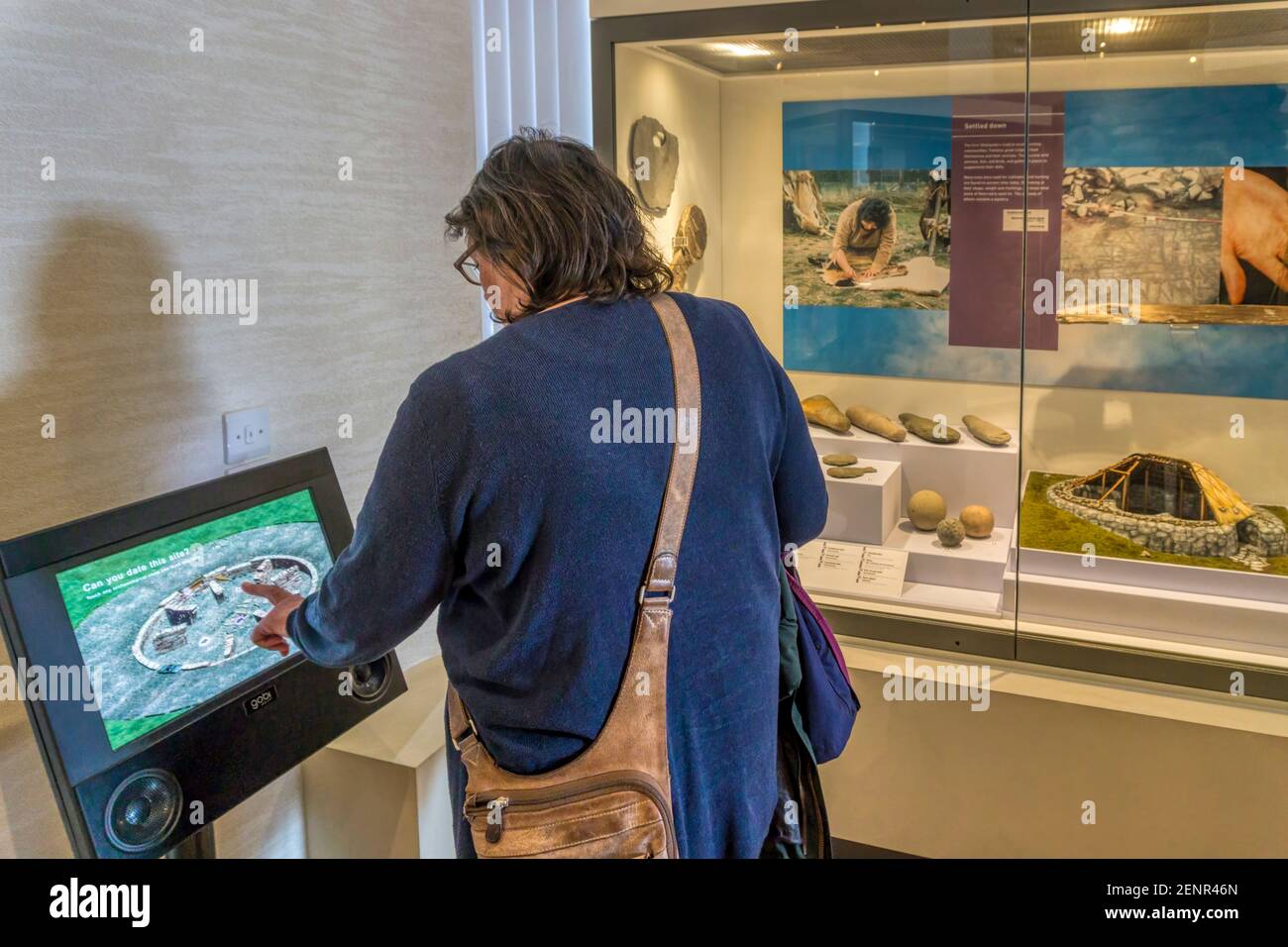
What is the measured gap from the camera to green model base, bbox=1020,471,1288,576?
2.56 metres

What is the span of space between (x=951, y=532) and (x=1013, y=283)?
0.63 m

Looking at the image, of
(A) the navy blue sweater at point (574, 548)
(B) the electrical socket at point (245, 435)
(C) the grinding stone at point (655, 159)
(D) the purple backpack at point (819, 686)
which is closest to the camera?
(A) the navy blue sweater at point (574, 548)

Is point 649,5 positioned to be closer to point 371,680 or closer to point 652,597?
point 371,680

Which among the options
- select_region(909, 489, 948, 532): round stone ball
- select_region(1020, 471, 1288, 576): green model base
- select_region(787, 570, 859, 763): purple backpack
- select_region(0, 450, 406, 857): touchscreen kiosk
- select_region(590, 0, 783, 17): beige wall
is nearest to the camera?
select_region(0, 450, 406, 857): touchscreen kiosk

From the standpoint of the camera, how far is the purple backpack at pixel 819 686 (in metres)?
1.71

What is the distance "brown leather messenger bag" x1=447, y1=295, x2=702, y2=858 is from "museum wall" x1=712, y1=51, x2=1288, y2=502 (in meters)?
1.49

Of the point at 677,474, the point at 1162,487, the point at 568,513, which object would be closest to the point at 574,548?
the point at 568,513

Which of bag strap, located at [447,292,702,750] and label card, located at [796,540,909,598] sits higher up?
bag strap, located at [447,292,702,750]

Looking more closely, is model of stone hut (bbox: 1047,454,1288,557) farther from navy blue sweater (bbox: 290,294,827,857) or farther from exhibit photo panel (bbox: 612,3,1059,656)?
navy blue sweater (bbox: 290,294,827,857)

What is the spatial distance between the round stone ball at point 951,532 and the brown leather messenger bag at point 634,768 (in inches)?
61.3

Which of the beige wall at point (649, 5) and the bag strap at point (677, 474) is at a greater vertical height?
the beige wall at point (649, 5)

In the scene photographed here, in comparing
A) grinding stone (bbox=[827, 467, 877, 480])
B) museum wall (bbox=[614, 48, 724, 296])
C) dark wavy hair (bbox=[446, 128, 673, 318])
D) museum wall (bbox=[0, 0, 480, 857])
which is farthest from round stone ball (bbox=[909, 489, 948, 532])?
dark wavy hair (bbox=[446, 128, 673, 318])

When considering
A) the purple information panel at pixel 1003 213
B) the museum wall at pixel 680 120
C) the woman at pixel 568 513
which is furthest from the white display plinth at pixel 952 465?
the woman at pixel 568 513

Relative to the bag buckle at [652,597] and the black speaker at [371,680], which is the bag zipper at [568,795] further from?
the black speaker at [371,680]
